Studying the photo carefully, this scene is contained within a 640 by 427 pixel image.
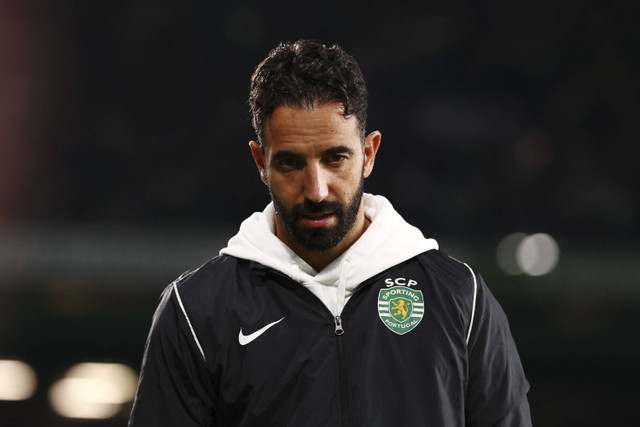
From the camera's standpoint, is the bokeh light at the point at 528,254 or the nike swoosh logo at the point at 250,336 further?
the bokeh light at the point at 528,254

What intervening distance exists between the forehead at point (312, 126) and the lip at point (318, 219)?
4.8 inches

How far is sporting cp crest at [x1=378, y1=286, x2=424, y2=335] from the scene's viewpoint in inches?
56.2

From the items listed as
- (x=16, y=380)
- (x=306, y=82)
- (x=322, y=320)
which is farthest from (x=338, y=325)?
(x=16, y=380)

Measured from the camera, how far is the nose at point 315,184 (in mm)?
1378

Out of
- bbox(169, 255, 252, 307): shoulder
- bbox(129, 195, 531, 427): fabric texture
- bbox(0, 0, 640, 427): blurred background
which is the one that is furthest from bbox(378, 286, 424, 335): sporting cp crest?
bbox(0, 0, 640, 427): blurred background

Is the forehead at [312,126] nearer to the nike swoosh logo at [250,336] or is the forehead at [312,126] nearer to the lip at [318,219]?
the lip at [318,219]

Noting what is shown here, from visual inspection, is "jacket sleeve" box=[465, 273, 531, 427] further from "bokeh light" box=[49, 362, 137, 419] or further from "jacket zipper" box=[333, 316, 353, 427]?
"bokeh light" box=[49, 362, 137, 419]

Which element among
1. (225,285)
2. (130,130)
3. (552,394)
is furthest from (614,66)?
(225,285)

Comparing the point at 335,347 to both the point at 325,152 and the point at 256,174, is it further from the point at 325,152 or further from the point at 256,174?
the point at 256,174

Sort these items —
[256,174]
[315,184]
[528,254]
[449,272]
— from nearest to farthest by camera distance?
[315,184] → [449,272] → [528,254] → [256,174]

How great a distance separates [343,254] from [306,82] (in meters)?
0.30

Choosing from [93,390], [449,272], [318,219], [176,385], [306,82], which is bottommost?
[93,390]

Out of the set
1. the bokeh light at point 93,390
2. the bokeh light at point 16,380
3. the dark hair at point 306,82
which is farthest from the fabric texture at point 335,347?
the bokeh light at point 16,380

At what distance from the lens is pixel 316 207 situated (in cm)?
139
